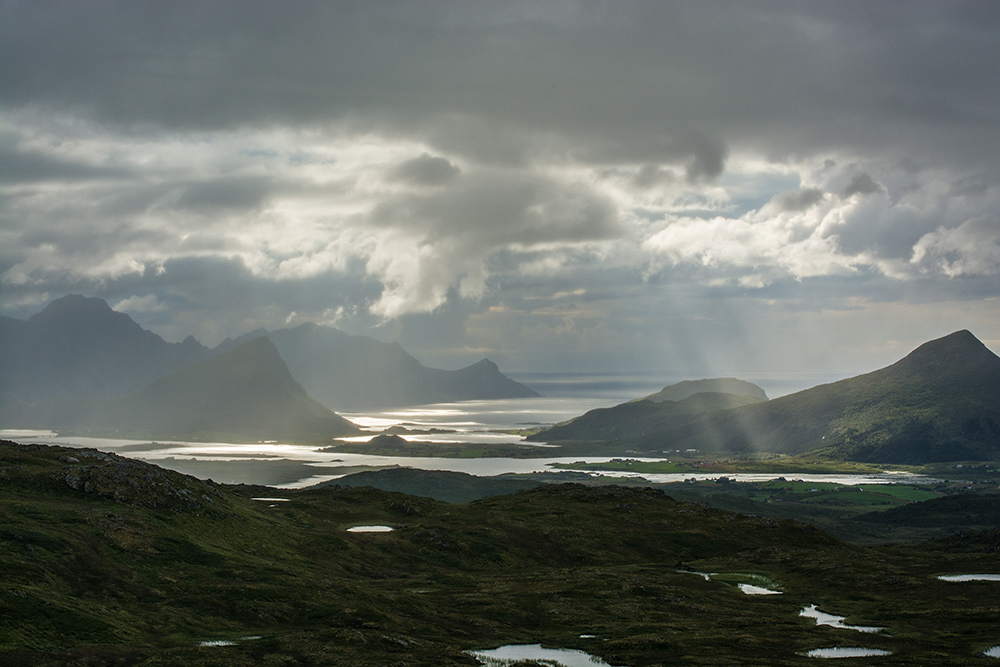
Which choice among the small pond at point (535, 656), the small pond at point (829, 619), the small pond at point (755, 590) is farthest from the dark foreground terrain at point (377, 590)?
the small pond at point (755, 590)

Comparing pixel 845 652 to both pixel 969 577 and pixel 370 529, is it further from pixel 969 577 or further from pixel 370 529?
pixel 370 529

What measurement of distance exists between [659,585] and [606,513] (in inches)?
2948

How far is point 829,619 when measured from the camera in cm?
8738

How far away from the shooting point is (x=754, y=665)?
59281 mm

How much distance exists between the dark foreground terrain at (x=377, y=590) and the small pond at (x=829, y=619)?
51.6 inches

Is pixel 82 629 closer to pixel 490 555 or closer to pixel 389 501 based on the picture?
pixel 490 555

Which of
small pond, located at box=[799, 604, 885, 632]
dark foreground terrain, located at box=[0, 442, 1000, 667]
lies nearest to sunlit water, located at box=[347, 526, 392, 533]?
dark foreground terrain, located at box=[0, 442, 1000, 667]

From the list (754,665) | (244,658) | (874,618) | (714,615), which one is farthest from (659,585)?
(244,658)

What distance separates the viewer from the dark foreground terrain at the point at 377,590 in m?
57.8

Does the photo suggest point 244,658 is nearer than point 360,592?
Yes

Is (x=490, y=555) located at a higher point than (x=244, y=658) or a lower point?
lower

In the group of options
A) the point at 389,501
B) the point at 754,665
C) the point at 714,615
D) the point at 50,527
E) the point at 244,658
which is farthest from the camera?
the point at 389,501

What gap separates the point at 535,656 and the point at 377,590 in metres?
27.1

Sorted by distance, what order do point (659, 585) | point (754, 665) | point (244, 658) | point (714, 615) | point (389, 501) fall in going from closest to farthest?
point (244, 658), point (754, 665), point (714, 615), point (659, 585), point (389, 501)
